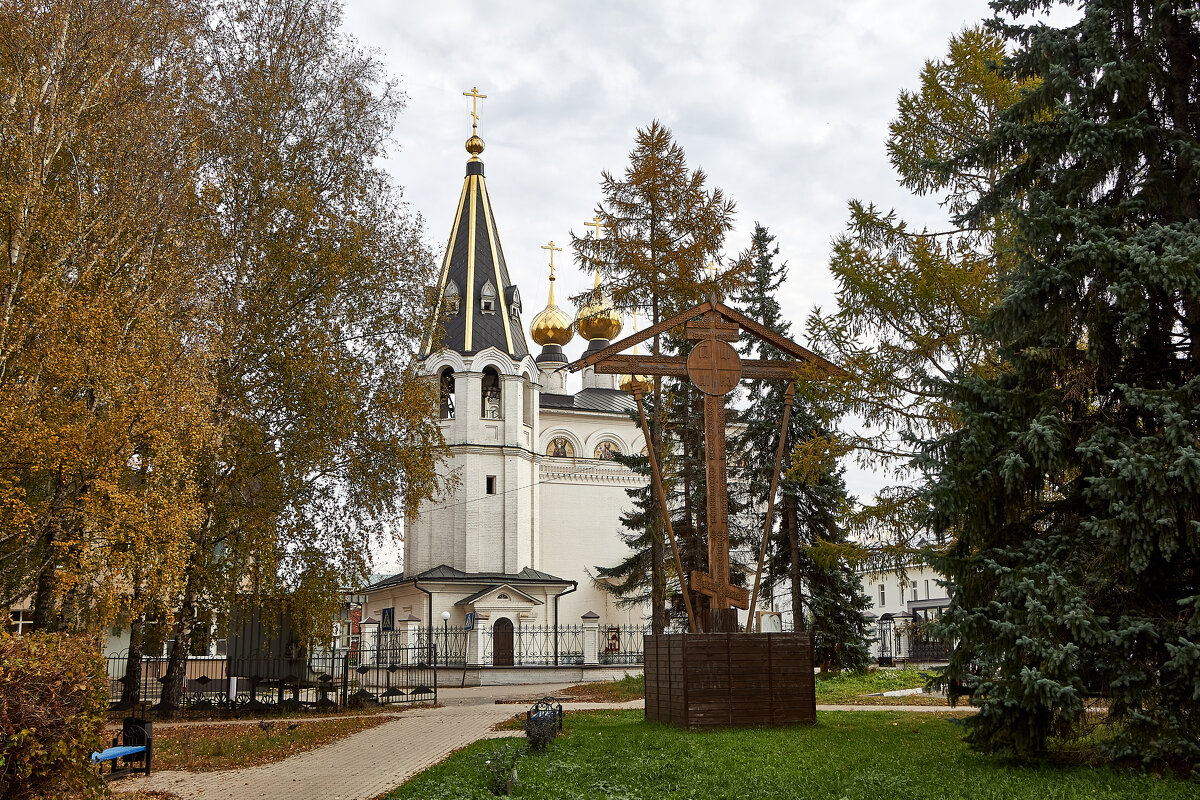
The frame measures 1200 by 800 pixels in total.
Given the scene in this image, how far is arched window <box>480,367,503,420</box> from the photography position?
36.1m

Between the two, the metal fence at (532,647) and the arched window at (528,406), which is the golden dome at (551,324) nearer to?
the arched window at (528,406)

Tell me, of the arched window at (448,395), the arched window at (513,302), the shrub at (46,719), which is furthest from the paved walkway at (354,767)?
the arched window at (513,302)

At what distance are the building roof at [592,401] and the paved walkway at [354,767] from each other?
2501 centimetres

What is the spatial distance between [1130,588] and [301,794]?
7.19 metres

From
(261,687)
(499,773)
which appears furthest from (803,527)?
(499,773)

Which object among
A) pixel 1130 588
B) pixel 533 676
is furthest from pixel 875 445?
pixel 533 676

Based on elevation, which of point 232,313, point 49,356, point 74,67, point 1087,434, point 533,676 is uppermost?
point 74,67

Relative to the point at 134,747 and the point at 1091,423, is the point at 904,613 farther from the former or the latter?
the point at 134,747

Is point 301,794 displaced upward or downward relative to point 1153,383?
downward

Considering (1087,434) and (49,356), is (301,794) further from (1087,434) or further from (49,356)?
(1087,434)

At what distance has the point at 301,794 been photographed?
349 inches

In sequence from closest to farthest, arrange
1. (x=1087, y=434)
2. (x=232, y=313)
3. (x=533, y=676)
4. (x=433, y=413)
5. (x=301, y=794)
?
(x=1087, y=434) → (x=301, y=794) → (x=232, y=313) → (x=433, y=413) → (x=533, y=676)

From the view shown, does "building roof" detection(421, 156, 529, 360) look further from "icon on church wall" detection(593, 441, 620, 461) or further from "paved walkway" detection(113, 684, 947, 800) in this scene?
"paved walkway" detection(113, 684, 947, 800)

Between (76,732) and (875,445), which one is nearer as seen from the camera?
(76,732)
